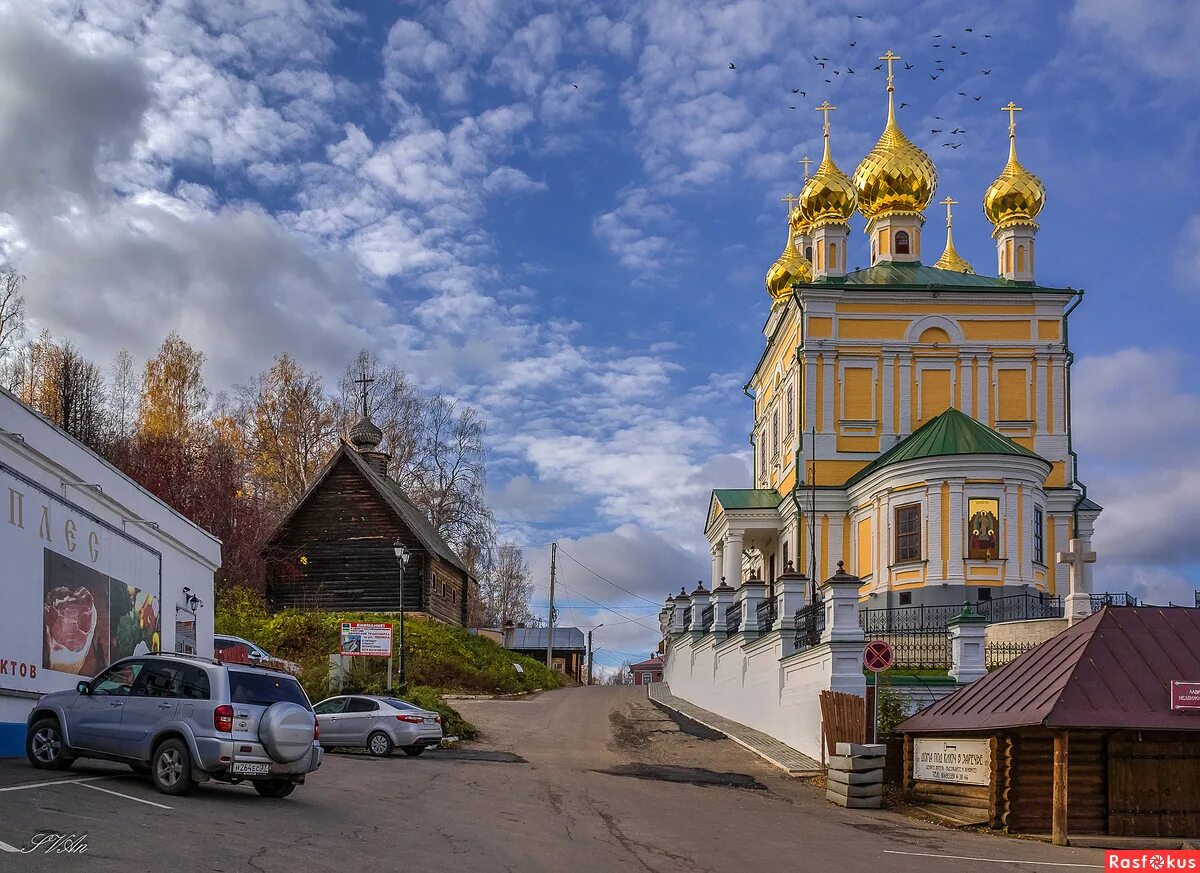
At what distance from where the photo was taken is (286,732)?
580 inches

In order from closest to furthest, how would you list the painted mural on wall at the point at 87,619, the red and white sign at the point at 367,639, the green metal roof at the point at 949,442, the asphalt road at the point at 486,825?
the asphalt road at the point at 486,825
the painted mural on wall at the point at 87,619
the red and white sign at the point at 367,639
the green metal roof at the point at 949,442

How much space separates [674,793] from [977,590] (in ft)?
65.5

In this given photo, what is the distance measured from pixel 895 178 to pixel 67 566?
116 feet

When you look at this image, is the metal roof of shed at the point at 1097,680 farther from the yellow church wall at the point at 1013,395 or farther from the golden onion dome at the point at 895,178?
the golden onion dome at the point at 895,178

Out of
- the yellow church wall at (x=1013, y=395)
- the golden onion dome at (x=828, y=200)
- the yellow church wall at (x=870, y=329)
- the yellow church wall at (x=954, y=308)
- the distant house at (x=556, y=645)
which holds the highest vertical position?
the golden onion dome at (x=828, y=200)

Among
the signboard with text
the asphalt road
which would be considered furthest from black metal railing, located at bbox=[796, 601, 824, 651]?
the signboard with text

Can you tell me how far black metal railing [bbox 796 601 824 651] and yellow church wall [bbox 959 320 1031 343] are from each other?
66.7ft

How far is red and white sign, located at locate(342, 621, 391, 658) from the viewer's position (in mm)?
32938

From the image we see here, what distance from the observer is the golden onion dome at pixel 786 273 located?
5412 cm

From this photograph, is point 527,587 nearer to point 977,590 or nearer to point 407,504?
point 407,504

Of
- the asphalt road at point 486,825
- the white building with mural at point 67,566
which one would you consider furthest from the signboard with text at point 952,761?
the white building with mural at point 67,566

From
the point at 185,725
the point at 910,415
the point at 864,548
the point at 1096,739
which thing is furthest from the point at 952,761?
the point at 910,415

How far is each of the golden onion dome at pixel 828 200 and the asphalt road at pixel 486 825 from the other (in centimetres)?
2674

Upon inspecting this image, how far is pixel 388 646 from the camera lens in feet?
108
